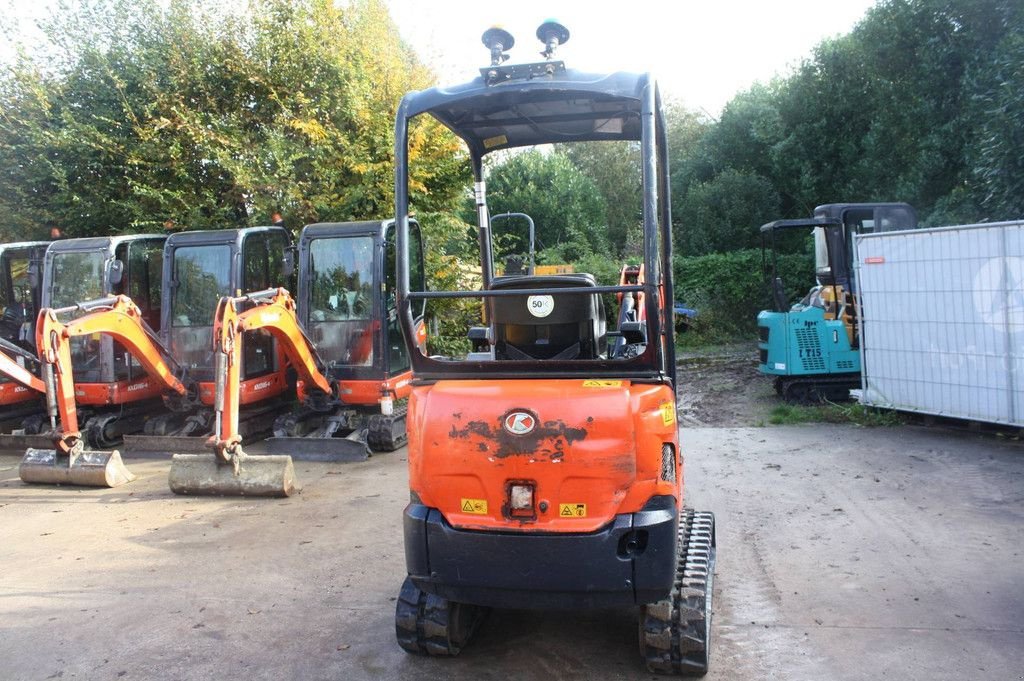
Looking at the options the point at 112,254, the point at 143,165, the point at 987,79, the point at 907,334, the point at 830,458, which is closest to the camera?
the point at 830,458

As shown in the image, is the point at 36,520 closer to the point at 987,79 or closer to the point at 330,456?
the point at 330,456

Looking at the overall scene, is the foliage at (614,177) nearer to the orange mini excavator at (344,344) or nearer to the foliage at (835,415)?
the foliage at (835,415)

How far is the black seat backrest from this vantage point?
4246 millimetres

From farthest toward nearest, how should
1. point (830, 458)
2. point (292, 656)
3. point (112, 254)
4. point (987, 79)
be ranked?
1. point (987, 79)
2. point (112, 254)
3. point (830, 458)
4. point (292, 656)

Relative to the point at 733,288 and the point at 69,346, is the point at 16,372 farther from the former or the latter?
the point at 733,288

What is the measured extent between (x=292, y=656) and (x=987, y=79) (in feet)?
45.5

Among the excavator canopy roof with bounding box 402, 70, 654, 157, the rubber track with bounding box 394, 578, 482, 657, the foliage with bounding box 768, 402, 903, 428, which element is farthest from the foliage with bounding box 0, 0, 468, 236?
the rubber track with bounding box 394, 578, 482, 657

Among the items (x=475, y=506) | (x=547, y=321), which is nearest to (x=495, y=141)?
(x=547, y=321)

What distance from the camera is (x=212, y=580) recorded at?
578 cm

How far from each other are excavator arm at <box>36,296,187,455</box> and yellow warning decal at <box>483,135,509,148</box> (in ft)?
18.5

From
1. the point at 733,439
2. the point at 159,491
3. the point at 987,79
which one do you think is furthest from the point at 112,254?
the point at 987,79

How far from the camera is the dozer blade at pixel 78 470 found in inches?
346

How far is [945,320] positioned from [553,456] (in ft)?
23.3

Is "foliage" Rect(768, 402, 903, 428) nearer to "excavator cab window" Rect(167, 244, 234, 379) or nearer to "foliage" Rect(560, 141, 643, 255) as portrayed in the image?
"excavator cab window" Rect(167, 244, 234, 379)
